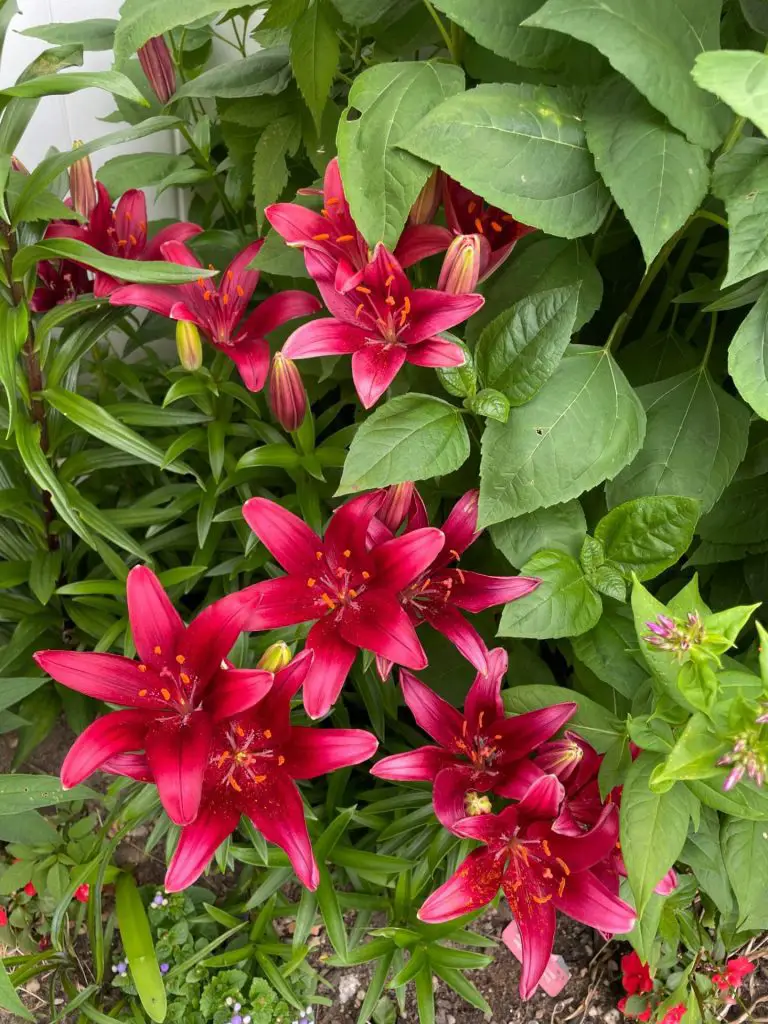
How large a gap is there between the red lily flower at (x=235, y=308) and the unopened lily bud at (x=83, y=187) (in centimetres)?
14

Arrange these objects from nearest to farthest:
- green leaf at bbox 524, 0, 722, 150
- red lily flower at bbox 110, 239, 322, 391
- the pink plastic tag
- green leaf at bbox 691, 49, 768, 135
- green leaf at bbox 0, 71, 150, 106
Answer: green leaf at bbox 691, 49, 768, 135 < green leaf at bbox 524, 0, 722, 150 < green leaf at bbox 0, 71, 150, 106 < red lily flower at bbox 110, 239, 322, 391 < the pink plastic tag

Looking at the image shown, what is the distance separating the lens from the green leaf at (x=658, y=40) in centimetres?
73

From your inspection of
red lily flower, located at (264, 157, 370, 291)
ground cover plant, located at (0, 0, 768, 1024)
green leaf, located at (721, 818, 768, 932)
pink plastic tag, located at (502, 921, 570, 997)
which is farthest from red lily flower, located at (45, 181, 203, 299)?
pink plastic tag, located at (502, 921, 570, 997)

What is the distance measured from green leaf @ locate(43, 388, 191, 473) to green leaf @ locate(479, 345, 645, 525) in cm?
43

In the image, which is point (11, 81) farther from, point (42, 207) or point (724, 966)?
point (724, 966)

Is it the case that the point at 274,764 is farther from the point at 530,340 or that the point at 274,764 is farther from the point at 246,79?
the point at 246,79

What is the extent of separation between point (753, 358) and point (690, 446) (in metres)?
0.17

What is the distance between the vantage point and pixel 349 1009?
1.27 metres

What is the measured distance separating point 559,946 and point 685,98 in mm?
1198

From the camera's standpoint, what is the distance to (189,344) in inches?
41.3

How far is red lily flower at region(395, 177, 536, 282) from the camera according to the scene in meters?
0.96

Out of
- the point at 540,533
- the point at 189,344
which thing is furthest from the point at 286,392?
the point at 540,533

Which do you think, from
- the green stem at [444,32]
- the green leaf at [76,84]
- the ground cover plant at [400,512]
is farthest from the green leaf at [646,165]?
the green leaf at [76,84]

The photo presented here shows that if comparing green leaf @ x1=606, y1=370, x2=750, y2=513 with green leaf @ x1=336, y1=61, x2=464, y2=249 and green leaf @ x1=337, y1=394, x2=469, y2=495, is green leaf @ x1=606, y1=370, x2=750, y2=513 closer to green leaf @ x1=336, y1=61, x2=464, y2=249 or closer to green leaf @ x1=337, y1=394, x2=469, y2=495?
green leaf @ x1=337, y1=394, x2=469, y2=495
